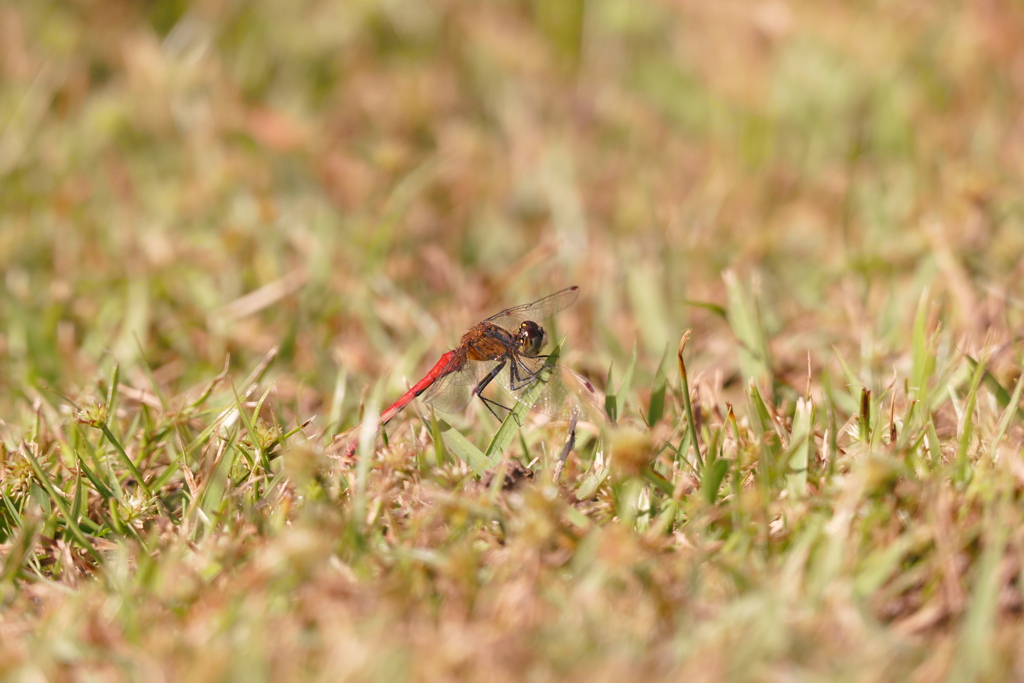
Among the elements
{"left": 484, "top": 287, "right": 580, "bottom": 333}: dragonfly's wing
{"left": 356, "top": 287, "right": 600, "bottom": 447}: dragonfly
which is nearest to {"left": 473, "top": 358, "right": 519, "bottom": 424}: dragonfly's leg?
{"left": 356, "top": 287, "right": 600, "bottom": 447}: dragonfly

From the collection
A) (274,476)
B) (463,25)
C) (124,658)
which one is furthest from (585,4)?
(124,658)

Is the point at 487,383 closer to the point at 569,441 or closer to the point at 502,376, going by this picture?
the point at 502,376

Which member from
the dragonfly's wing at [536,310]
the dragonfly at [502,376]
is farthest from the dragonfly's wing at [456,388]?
the dragonfly's wing at [536,310]

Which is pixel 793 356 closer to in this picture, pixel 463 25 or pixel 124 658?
pixel 124 658

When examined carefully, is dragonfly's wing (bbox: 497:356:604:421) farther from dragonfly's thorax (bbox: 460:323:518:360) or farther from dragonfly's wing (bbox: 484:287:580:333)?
dragonfly's wing (bbox: 484:287:580:333)

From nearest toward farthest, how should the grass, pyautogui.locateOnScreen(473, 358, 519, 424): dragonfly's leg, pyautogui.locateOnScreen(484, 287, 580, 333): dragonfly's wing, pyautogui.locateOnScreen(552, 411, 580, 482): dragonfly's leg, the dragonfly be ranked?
the grass → pyautogui.locateOnScreen(552, 411, 580, 482): dragonfly's leg → the dragonfly → pyautogui.locateOnScreen(473, 358, 519, 424): dragonfly's leg → pyautogui.locateOnScreen(484, 287, 580, 333): dragonfly's wing

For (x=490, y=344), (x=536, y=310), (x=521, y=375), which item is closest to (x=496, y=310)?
(x=536, y=310)

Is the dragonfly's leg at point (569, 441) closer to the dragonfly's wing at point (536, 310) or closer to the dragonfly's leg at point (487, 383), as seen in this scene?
the dragonfly's leg at point (487, 383)
